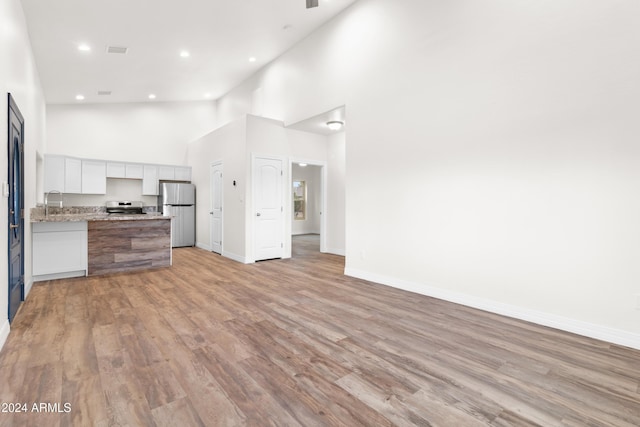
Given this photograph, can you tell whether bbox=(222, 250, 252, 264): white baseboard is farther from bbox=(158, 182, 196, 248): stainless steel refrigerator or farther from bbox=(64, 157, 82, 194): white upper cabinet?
bbox=(64, 157, 82, 194): white upper cabinet

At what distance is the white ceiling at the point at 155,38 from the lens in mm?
4164

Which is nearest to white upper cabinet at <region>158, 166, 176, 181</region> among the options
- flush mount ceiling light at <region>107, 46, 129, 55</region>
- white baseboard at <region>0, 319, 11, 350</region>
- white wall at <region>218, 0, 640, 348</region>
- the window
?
flush mount ceiling light at <region>107, 46, 129, 55</region>

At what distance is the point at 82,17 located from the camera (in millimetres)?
4113

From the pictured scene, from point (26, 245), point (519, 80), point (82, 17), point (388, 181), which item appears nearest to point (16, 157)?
point (26, 245)

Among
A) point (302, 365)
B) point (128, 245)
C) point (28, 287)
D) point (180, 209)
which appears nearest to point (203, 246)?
point (180, 209)

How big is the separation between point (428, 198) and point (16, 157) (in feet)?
Answer: 15.2

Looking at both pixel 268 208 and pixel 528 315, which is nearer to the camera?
pixel 528 315

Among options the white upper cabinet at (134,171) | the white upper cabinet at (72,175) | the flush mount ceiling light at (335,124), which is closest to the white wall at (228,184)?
the white upper cabinet at (134,171)

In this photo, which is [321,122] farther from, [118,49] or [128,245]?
[128,245]

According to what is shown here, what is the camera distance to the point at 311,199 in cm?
1166

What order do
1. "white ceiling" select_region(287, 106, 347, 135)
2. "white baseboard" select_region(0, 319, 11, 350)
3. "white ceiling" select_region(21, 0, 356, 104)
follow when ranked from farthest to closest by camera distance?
1. "white ceiling" select_region(287, 106, 347, 135)
2. "white ceiling" select_region(21, 0, 356, 104)
3. "white baseboard" select_region(0, 319, 11, 350)

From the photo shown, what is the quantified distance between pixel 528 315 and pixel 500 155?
1625mm

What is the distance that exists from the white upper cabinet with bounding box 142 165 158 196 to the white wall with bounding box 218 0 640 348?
5752mm

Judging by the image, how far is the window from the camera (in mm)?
11414
